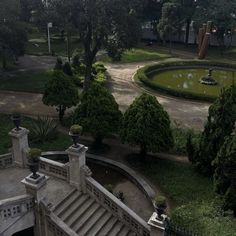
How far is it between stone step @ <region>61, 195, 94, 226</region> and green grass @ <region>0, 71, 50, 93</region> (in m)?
23.6

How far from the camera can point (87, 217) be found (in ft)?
55.1

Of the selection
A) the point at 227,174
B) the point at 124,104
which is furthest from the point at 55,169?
the point at 124,104

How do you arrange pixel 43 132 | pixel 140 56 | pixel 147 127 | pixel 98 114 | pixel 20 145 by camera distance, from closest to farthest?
pixel 20 145 → pixel 147 127 → pixel 98 114 → pixel 43 132 → pixel 140 56

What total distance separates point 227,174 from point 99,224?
6.41 m

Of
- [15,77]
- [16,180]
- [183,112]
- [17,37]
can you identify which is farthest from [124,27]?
[16,180]

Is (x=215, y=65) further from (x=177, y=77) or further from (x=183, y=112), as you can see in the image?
(x=183, y=112)

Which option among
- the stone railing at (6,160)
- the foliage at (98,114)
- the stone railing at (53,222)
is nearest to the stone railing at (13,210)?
the stone railing at (53,222)

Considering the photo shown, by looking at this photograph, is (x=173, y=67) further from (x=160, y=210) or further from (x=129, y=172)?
(x=160, y=210)

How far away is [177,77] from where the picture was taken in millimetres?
50844

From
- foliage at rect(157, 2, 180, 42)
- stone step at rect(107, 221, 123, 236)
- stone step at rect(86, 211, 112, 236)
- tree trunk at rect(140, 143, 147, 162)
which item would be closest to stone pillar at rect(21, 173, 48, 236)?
stone step at rect(86, 211, 112, 236)

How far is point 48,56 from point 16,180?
44268 millimetres

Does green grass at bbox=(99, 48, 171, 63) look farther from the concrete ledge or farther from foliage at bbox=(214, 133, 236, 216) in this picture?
foliage at bbox=(214, 133, 236, 216)

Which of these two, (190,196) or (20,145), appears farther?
(190,196)

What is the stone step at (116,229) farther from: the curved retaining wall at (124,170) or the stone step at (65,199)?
the curved retaining wall at (124,170)
